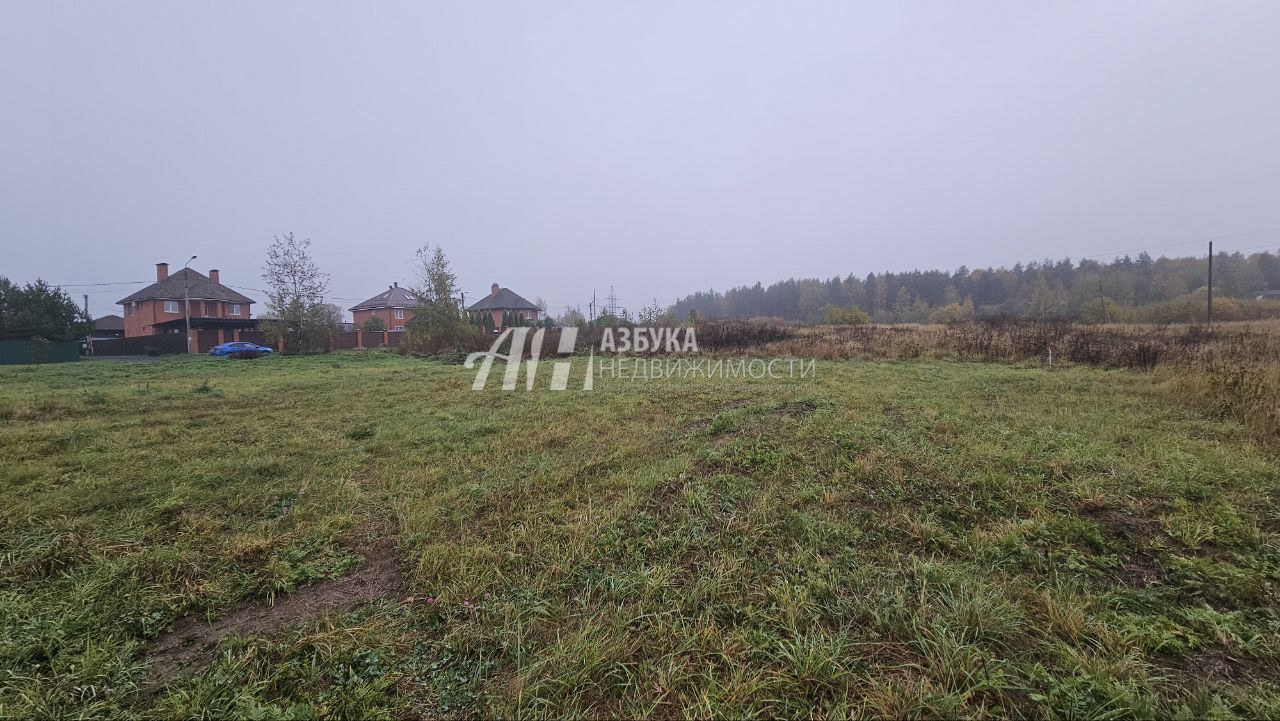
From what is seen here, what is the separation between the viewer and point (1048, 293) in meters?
45.1

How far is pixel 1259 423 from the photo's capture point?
15.7 feet

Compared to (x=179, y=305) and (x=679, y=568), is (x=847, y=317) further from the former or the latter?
(x=179, y=305)

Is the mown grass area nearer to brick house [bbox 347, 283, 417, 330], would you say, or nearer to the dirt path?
the dirt path

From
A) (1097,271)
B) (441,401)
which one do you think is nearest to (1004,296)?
(1097,271)

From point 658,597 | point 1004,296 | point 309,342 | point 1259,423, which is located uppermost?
point 1004,296

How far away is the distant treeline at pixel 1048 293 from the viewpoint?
3022 cm

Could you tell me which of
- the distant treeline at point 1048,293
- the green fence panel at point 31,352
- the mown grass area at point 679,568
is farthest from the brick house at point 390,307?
the mown grass area at point 679,568

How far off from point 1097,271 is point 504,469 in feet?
254

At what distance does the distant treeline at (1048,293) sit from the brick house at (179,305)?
3494 cm

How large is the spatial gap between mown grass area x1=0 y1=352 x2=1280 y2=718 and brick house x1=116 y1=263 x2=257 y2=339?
108 ft

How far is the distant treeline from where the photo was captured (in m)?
30.2

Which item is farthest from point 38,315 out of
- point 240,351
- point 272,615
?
point 272,615

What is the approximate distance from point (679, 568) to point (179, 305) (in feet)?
145

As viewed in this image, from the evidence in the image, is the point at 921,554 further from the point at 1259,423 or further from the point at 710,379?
the point at 710,379
